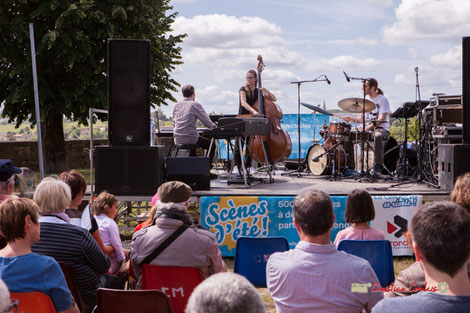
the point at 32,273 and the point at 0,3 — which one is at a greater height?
the point at 0,3

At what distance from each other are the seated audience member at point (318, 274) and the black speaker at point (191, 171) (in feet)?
13.9

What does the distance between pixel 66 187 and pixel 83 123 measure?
13964 millimetres

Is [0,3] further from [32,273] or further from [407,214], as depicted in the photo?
[32,273]

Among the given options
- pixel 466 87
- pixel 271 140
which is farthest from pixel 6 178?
pixel 466 87

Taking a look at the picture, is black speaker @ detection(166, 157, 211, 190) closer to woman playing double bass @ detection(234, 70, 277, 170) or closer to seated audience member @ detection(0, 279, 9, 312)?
woman playing double bass @ detection(234, 70, 277, 170)

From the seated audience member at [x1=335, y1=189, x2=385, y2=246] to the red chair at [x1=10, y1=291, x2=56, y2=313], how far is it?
2.00m

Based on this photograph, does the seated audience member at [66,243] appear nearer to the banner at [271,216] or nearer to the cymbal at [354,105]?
the banner at [271,216]

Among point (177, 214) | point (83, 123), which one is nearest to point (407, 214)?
point (177, 214)

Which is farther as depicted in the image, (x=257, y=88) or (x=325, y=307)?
(x=257, y=88)

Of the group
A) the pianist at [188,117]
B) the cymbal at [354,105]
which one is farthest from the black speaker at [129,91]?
the cymbal at [354,105]

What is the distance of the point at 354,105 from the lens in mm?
8297

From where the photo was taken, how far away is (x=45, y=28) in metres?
15.5

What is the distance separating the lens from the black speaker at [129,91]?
6348mm

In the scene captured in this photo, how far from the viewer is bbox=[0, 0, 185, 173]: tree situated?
14594 millimetres
